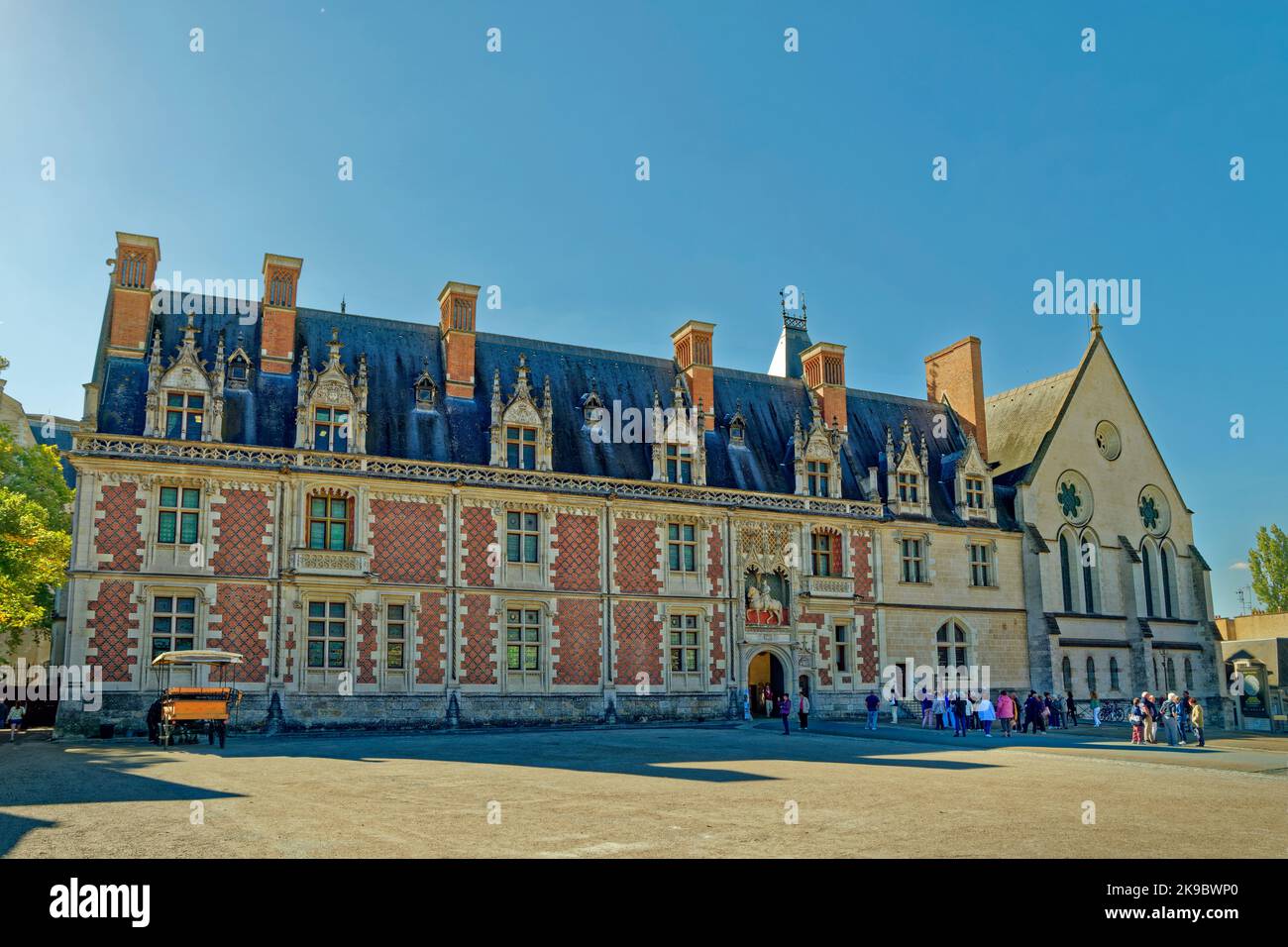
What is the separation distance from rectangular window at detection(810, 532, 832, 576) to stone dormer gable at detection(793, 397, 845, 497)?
5.53ft

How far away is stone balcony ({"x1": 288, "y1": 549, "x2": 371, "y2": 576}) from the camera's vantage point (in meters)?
32.9

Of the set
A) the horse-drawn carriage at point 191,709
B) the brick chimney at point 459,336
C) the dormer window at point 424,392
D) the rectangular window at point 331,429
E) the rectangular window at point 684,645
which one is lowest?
the horse-drawn carriage at point 191,709

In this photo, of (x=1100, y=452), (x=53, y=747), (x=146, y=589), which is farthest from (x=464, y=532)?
(x=1100, y=452)

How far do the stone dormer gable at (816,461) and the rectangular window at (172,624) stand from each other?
2230cm

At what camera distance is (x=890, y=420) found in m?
48.2

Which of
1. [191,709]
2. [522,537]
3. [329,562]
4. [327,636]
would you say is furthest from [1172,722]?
[191,709]

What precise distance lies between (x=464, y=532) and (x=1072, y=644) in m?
26.3

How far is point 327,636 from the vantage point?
3338cm

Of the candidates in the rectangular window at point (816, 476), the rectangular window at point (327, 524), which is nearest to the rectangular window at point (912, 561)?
the rectangular window at point (816, 476)

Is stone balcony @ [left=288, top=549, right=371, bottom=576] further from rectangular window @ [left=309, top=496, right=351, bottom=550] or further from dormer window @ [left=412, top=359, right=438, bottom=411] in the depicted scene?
dormer window @ [left=412, top=359, right=438, bottom=411]

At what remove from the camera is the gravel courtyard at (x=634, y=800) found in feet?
36.0

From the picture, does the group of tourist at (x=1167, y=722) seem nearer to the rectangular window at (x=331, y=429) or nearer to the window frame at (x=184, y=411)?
the rectangular window at (x=331, y=429)

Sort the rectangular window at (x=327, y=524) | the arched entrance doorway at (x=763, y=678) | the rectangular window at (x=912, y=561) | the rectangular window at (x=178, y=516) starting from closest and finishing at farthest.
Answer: the rectangular window at (x=178, y=516)
the rectangular window at (x=327, y=524)
the arched entrance doorway at (x=763, y=678)
the rectangular window at (x=912, y=561)

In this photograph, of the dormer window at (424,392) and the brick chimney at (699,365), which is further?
the brick chimney at (699,365)
